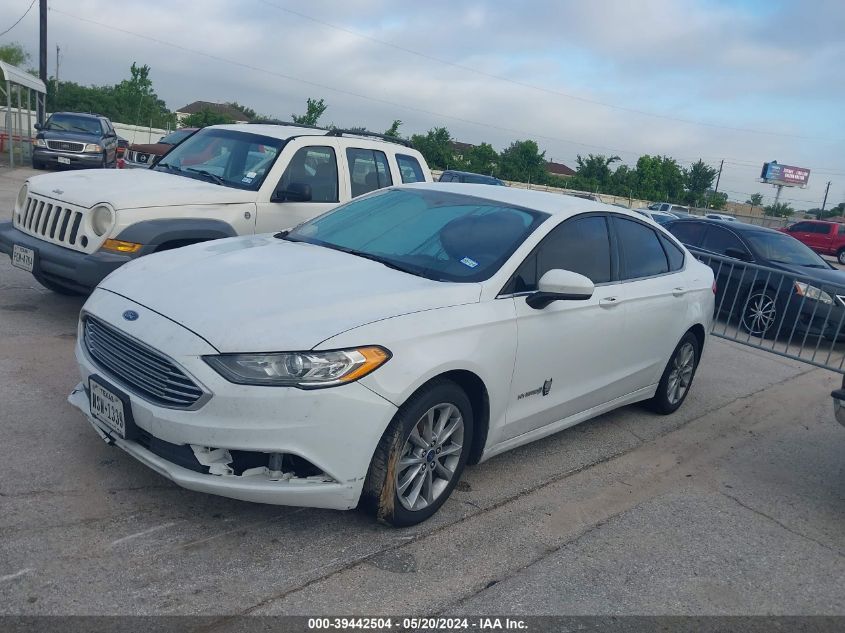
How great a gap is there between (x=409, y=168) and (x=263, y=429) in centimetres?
554

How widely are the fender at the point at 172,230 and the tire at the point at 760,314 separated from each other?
5.79 m

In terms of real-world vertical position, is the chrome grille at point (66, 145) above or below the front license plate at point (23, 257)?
above

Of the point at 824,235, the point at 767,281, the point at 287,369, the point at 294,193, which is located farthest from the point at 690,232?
the point at 824,235

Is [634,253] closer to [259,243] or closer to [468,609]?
[259,243]

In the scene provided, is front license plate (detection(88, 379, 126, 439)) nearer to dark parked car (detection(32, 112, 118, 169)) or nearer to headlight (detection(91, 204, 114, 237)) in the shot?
headlight (detection(91, 204, 114, 237))

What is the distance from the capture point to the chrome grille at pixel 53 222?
5941mm

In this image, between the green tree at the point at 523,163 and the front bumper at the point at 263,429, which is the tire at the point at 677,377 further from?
the green tree at the point at 523,163

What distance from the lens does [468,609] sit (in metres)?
3.17

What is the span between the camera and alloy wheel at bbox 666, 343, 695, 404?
6066 mm

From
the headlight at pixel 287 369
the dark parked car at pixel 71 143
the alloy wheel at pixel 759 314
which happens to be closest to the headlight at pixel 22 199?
the headlight at pixel 287 369

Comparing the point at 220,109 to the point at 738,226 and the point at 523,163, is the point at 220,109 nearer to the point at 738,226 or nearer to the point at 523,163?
the point at 523,163

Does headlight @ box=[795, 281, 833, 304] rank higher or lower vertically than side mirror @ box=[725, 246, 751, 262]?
lower

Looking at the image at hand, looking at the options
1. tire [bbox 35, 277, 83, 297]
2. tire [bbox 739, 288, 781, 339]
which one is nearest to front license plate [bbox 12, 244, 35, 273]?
tire [bbox 35, 277, 83, 297]

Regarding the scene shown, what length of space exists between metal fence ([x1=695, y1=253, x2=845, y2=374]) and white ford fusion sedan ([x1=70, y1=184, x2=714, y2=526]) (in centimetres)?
354
